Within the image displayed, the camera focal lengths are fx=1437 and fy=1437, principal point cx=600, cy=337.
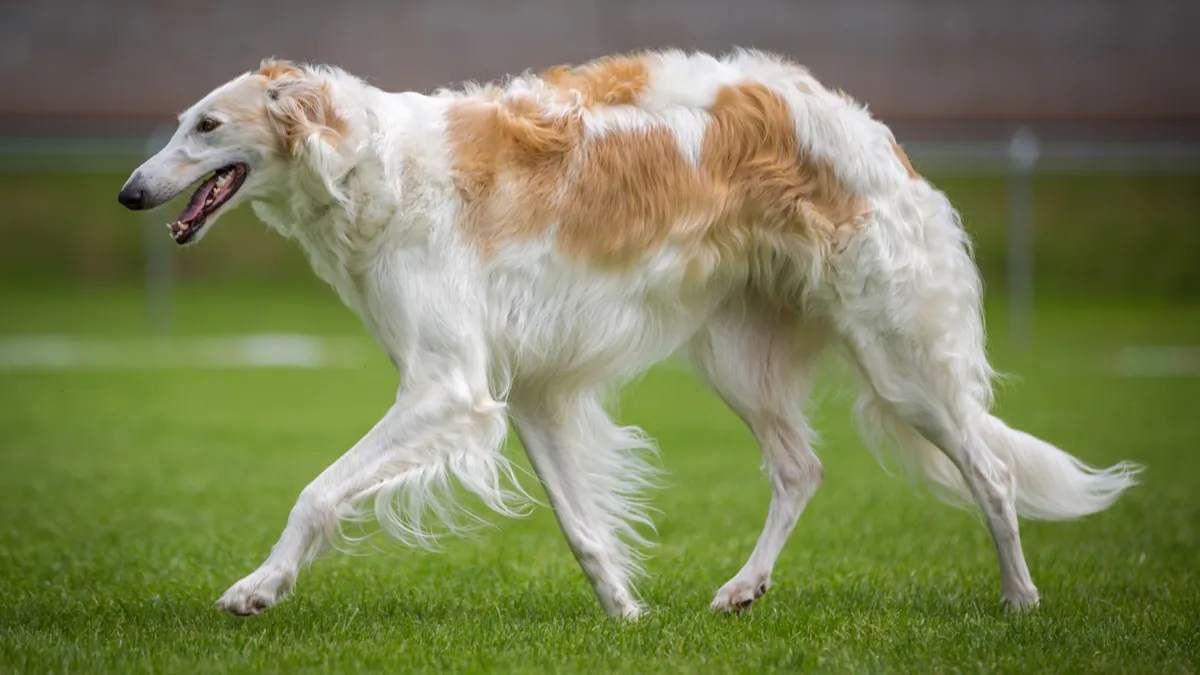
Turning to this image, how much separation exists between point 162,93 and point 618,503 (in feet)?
64.8

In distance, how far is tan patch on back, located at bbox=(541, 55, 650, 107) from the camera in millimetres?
5680

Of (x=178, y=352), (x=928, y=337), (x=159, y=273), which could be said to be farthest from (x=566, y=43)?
(x=928, y=337)

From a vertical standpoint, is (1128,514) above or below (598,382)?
below

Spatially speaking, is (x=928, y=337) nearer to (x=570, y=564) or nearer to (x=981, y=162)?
(x=570, y=564)

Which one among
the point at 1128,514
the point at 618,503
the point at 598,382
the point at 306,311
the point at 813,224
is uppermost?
the point at 813,224

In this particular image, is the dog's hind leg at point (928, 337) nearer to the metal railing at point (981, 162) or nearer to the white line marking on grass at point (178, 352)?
the white line marking on grass at point (178, 352)

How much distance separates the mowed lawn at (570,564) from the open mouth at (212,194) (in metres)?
1.47

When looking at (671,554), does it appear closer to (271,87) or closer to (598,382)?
(598,382)

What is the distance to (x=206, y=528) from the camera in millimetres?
7891

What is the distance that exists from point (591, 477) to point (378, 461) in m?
1.09

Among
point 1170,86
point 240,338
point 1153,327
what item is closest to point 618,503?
point 240,338

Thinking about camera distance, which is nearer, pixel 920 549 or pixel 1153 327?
pixel 920 549

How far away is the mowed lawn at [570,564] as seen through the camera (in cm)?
482

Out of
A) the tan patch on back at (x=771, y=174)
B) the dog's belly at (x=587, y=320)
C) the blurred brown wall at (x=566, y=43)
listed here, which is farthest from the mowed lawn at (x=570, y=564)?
the blurred brown wall at (x=566, y=43)
